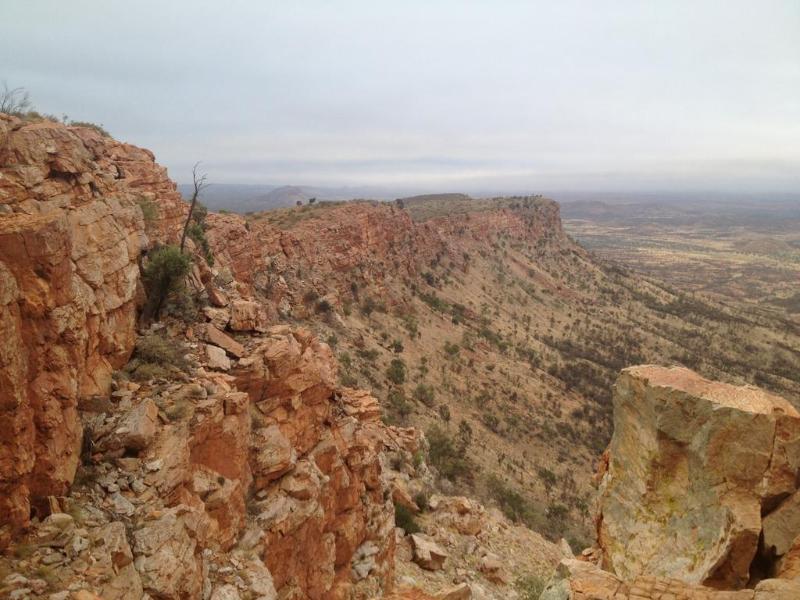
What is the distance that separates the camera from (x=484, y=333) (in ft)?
170

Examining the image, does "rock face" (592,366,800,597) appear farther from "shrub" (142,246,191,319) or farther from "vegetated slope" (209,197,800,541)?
"vegetated slope" (209,197,800,541)

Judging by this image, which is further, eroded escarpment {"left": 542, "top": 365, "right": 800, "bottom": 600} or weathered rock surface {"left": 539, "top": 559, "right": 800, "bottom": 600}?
eroded escarpment {"left": 542, "top": 365, "right": 800, "bottom": 600}

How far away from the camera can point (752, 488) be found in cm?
703

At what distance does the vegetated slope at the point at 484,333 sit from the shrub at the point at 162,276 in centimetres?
1473

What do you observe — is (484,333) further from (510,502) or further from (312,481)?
(312,481)

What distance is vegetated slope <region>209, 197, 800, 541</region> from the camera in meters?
30.6

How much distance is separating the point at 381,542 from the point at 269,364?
6955mm

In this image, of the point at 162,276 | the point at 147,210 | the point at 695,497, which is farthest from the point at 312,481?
the point at 147,210

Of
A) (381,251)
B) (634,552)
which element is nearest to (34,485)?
(634,552)

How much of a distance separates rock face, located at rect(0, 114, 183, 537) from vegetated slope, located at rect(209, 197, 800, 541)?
15539mm

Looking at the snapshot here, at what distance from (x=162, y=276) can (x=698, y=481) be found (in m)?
12.3

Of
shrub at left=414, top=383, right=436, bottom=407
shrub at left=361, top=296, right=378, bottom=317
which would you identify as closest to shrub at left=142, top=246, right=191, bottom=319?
shrub at left=414, top=383, right=436, bottom=407

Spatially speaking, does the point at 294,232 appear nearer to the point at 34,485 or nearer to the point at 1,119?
the point at 1,119

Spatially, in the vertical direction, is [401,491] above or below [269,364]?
below
